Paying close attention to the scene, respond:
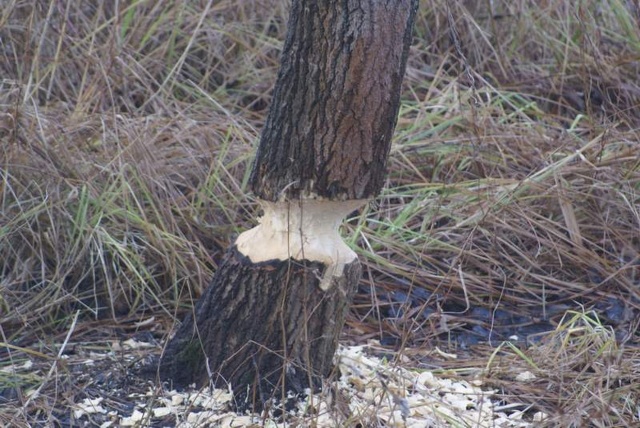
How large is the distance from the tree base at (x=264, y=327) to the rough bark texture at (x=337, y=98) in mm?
175

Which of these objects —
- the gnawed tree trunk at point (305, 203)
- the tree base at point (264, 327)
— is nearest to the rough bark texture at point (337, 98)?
the gnawed tree trunk at point (305, 203)

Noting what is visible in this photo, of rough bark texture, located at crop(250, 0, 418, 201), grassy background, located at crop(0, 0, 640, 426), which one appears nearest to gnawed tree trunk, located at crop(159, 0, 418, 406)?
rough bark texture, located at crop(250, 0, 418, 201)

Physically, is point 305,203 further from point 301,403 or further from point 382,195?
point 382,195

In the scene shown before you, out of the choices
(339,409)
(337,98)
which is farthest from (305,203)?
(339,409)

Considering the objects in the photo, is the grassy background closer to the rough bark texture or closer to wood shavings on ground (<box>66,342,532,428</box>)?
wood shavings on ground (<box>66,342,532,428</box>)

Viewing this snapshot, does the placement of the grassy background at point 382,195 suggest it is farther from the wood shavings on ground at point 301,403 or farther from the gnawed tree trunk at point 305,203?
the gnawed tree trunk at point 305,203

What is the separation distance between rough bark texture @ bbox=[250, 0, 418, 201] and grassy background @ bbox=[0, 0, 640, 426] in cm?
37

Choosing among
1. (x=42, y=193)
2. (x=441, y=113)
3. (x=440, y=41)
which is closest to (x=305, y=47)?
(x=42, y=193)

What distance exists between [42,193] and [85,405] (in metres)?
0.79

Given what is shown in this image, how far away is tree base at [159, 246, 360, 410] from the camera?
187 centimetres

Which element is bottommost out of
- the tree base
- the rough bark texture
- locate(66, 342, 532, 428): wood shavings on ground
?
locate(66, 342, 532, 428): wood shavings on ground

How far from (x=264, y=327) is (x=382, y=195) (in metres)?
1.07

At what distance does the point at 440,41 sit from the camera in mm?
3734

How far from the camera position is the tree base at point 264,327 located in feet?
6.15
